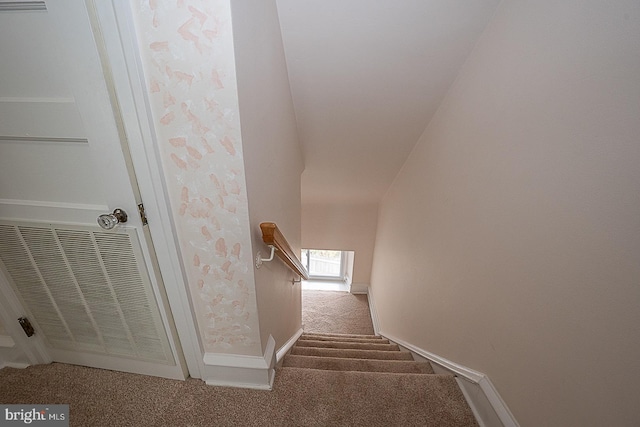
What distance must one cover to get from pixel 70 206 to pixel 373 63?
1532 millimetres

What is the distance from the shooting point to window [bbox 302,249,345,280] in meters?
4.99

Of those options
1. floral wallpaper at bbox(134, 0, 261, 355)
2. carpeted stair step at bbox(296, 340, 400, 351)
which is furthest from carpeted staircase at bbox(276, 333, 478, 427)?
carpeted stair step at bbox(296, 340, 400, 351)

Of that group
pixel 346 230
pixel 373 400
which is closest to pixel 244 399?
pixel 373 400

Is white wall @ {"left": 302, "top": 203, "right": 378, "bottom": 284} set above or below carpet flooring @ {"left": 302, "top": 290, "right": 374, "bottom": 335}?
above

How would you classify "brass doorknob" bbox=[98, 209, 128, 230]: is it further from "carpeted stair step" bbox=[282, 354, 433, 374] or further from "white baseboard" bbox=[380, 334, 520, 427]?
"white baseboard" bbox=[380, 334, 520, 427]

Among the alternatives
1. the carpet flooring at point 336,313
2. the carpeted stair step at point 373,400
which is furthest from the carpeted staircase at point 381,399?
the carpet flooring at point 336,313

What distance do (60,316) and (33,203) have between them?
55 cm

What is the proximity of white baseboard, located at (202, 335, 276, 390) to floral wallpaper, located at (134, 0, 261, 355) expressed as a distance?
183mm

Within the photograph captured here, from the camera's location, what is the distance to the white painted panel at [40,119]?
2.03 ft

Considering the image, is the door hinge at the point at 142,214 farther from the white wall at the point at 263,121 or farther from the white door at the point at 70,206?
the white wall at the point at 263,121

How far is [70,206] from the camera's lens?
2.40 feet

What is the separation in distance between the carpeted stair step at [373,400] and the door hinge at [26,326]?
3.76 ft

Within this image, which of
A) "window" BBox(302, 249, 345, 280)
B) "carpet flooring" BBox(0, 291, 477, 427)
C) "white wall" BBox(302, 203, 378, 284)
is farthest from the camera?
"window" BBox(302, 249, 345, 280)

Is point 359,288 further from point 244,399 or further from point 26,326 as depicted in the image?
point 26,326
